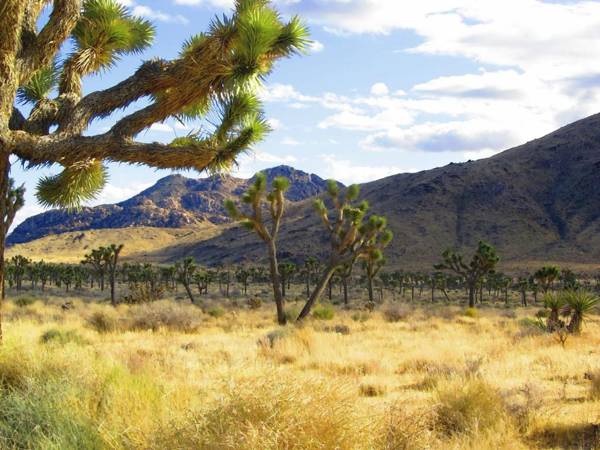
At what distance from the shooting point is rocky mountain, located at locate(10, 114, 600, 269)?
326 ft

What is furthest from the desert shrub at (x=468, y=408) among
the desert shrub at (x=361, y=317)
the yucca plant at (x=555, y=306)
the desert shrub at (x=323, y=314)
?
the desert shrub at (x=361, y=317)

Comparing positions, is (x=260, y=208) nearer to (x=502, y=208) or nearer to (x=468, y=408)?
(x=468, y=408)

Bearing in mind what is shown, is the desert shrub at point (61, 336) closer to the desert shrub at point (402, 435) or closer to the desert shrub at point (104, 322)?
the desert shrub at point (104, 322)

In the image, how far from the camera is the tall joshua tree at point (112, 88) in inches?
325

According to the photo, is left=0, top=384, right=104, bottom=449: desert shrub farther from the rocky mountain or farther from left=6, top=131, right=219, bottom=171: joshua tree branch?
the rocky mountain

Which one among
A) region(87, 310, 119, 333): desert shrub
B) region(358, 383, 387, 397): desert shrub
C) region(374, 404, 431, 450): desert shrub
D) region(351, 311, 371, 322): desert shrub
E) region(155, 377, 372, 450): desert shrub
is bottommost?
region(351, 311, 371, 322): desert shrub

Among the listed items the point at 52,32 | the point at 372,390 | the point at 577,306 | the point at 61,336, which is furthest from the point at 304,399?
the point at 577,306

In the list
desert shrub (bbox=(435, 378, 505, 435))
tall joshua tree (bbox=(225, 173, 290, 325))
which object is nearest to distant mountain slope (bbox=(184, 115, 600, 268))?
tall joshua tree (bbox=(225, 173, 290, 325))

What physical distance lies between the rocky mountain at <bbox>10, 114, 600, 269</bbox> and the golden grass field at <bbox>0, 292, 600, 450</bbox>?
8566 centimetres

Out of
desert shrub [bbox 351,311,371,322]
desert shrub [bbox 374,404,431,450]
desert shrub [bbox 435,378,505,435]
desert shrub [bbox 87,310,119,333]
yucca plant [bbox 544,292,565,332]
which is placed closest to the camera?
desert shrub [bbox 374,404,431,450]

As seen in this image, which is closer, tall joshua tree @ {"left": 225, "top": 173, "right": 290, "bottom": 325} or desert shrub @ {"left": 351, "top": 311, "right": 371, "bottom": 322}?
tall joshua tree @ {"left": 225, "top": 173, "right": 290, "bottom": 325}

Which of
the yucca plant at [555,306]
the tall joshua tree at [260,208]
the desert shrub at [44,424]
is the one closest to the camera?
the desert shrub at [44,424]

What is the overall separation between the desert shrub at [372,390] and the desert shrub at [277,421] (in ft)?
14.5

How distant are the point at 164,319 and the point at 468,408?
13199mm
